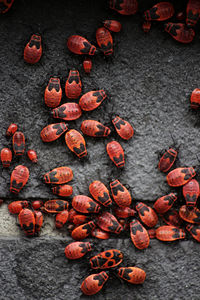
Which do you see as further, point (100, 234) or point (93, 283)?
point (100, 234)

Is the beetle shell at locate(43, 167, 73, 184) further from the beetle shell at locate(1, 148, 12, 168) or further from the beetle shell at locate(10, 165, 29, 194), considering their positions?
the beetle shell at locate(1, 148, 12, 168)

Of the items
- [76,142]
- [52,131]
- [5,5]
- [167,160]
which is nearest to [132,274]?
[167,160]

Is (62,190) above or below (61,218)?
above

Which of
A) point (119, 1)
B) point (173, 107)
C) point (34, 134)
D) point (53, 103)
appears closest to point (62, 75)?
point (53, 103)

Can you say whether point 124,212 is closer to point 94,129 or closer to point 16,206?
point 94,129

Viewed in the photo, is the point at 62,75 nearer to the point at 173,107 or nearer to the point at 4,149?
the point at 4,149

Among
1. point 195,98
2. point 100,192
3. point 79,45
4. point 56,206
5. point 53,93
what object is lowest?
point 56,206
